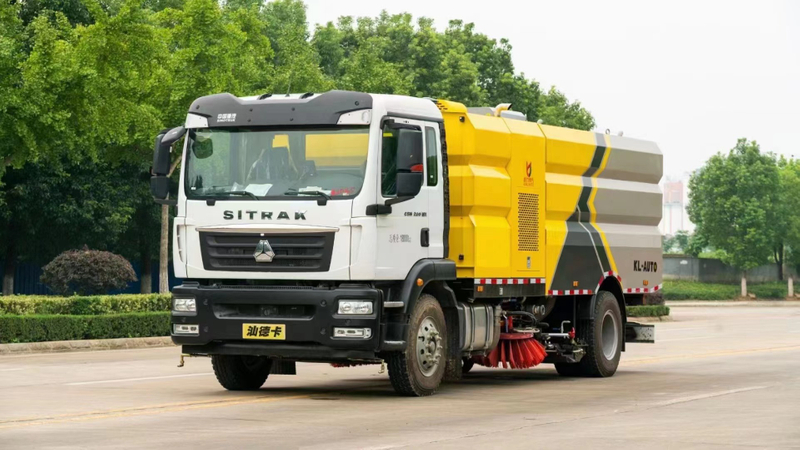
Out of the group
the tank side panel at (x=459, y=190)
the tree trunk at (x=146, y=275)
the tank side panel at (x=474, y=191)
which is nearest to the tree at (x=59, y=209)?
the tree trunk at (x=146, y=275)

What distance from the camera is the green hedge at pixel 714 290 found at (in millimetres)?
71919

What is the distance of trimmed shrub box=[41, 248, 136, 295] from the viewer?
3319cm

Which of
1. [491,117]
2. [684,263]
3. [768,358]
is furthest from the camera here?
[684,263]

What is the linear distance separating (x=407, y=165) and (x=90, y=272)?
836 inches

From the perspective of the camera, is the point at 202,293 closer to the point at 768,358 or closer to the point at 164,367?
the point at 164,367

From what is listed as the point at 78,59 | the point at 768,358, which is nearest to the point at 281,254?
the point at 768,358

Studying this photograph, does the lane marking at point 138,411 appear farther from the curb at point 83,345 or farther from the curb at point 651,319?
the curb at point 651,319

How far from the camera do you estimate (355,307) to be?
1366 centimetres

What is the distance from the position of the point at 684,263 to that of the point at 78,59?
60.0 meters

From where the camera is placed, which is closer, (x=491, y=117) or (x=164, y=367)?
(x=491, y=117)

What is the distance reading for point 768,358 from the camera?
73.9 feet

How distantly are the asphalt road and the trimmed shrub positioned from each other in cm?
1212

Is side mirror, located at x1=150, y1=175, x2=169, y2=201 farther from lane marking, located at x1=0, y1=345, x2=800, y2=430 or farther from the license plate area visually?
lane marking, located at x1=0, y1=345, x2=800, y2=430

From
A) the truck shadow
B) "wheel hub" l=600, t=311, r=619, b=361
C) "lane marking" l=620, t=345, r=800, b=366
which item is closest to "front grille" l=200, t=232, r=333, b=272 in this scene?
the truck shadow
